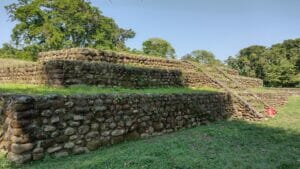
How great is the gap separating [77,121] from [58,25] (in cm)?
2408

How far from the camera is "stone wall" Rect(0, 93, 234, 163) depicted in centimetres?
594

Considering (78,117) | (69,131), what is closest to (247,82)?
(78,117)

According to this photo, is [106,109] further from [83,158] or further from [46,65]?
[46,65]

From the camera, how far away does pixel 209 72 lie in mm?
17266

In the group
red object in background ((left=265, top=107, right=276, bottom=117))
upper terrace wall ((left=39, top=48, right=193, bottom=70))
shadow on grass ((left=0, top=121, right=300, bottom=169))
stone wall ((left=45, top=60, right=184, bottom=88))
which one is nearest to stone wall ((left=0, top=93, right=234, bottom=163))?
shadow on grass ((left=0, top=121, right=300, bottom=169))

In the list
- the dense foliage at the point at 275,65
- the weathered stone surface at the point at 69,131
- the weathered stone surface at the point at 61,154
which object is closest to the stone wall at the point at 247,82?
the weathered stone surface at the point at 69,131

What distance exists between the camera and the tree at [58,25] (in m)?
28.2

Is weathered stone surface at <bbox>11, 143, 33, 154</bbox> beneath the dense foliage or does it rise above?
beneath

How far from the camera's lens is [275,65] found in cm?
4050

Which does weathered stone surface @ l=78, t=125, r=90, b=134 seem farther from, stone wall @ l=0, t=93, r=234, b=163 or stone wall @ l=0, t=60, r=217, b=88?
stone wall @ l=0, t=60, r=217, b=88

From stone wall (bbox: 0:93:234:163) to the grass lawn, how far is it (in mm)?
267

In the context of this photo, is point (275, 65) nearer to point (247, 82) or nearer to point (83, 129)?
point (247, 82)

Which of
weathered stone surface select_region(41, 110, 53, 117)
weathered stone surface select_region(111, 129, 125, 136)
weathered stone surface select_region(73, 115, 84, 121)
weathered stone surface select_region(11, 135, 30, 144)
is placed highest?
weathered stone surface select_region(41, 110, 53, 117)

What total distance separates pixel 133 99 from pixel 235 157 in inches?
119
